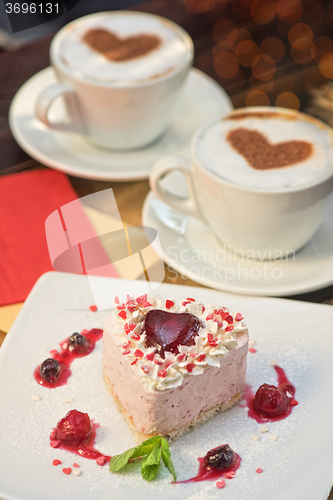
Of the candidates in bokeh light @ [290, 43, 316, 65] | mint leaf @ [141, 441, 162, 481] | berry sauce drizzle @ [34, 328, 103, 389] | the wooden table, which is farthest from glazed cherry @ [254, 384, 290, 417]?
bokeh light @ [290, 43, 316, 65]

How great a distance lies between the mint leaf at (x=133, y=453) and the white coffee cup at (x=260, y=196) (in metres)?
0.58

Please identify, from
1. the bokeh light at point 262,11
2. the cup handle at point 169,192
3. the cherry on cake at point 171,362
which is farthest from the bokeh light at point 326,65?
the cherry on cake at point 171,362

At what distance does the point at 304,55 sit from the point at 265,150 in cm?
88

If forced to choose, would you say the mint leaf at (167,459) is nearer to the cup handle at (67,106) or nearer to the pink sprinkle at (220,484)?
the pink sprinkle at (220,484)

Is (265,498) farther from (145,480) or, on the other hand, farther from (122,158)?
(122,158)

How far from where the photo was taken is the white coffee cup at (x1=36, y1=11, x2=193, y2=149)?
1.56 m

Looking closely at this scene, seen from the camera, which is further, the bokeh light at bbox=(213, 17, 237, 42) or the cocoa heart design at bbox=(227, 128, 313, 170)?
the bokeh light at bbox=(213, 17, 237, 42)

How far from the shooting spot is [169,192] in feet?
4.86

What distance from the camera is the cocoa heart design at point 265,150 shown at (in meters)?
1.33

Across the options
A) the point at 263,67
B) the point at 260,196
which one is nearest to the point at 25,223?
the point at 260,196

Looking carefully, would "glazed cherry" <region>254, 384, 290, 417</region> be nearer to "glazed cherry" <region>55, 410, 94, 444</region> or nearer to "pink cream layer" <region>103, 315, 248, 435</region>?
"pink cream layer" <region>103, 315, 248, 435</region>

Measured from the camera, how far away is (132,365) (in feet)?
3.27

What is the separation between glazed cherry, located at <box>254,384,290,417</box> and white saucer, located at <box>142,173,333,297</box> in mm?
280

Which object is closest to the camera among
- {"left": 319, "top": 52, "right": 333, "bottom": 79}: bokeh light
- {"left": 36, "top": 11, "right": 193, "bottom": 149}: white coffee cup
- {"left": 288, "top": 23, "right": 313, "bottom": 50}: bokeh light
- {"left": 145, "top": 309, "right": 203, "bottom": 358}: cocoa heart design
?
{"left": 145, "top": 309, "right": 203, "bottom": 358}: cocoa heart design
